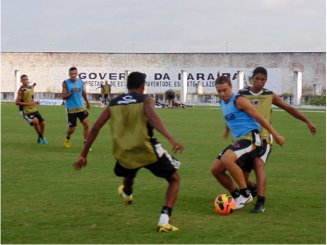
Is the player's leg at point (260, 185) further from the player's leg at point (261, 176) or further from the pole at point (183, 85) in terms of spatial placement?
the pole at point (183, 85)

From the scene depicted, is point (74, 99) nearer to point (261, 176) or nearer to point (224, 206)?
point (261, 176)

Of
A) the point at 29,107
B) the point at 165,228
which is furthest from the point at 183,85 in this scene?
the point at 165,228

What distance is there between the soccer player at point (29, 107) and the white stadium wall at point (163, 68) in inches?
1868

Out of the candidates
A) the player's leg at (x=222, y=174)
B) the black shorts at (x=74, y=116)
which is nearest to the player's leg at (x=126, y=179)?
the player's leg at (x=222, y=174)

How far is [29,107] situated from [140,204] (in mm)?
10956

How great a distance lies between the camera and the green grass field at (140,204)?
27.8 feet

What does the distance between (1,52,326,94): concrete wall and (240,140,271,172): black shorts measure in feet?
191

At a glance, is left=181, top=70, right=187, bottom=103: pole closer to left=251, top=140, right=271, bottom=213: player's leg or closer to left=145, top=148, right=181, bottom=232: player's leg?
left=251, top=140, right=271, bottom=213: player's leg

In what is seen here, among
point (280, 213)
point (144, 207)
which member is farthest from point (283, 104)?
point (144, 207)

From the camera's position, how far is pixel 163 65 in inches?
2940

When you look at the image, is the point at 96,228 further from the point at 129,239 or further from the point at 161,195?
the point at 161,195

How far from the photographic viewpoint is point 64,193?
11.4 meters

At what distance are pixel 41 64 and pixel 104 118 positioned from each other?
70.4 metres

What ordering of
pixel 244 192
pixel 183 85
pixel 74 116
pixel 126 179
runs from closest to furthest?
1. pixel 126 179
2. pixel 244 192
3. pixel 74 116
4. pixel 183 85
